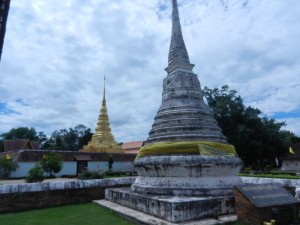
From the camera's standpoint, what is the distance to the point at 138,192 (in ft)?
32.9

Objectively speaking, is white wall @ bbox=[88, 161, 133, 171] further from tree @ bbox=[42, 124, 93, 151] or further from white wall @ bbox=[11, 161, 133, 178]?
tree @ bbox=[42, 124, 93, 151]

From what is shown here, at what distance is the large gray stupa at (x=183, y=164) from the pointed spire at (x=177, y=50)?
0.34ft

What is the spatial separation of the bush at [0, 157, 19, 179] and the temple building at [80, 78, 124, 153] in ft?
44.2

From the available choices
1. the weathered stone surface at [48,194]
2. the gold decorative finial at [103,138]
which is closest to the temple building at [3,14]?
the weathered stone surface at [48,194]

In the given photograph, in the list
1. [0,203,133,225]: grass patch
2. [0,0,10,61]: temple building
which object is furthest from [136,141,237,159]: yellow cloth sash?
[0,0,10,61]: temple building

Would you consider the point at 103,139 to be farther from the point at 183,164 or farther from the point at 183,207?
the point at 183,207

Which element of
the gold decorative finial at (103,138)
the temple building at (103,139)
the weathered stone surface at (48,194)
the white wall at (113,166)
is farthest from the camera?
the gold decorative finial at (103,138)

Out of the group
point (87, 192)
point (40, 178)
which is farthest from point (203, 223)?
point (40, 178)

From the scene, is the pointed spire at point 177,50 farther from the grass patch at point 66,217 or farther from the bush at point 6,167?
the bush at point 6,167

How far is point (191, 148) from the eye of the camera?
9.33m

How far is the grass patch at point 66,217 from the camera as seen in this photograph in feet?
26.3

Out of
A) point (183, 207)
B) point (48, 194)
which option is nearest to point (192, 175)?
point (183, 207)

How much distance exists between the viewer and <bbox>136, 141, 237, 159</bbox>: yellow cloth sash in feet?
30.5

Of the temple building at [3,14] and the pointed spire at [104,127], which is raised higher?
the pointed spire at [104,127]
